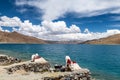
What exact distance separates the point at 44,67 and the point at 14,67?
392 centimetres

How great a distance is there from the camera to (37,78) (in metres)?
21.8

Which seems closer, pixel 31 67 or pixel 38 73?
pixel 38 73

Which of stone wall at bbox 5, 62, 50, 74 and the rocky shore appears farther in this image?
stone wall at bbox 5, 62, 50, 74

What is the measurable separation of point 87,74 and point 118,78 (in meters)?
17.4

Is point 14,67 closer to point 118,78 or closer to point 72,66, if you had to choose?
point 72,66

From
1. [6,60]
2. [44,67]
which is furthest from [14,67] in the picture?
[6,60]

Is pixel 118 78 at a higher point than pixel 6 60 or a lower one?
lower

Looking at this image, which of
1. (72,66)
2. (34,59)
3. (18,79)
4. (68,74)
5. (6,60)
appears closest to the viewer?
(18,79)

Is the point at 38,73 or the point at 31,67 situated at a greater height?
the point at 31,67

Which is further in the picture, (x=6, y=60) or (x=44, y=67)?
(x=6, y=60)

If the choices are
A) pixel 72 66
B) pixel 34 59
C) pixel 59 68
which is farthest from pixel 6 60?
pixel 72 66

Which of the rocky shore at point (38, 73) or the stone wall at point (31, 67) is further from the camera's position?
the stone wall at point (31, 67)

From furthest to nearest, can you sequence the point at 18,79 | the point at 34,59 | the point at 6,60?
the point at 6,60, the point at 34,59, the point at 18,79

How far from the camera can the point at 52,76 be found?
2233 cm
